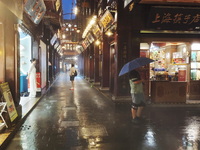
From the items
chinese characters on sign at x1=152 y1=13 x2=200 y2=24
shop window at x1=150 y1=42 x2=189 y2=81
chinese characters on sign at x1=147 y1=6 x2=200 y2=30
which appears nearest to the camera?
chinese characters on sign at x1=147 y1=6 x2=200 y2=30

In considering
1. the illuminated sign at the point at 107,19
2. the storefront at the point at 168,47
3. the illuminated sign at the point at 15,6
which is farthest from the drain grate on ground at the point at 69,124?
the illuminated sign at the point at 107,19

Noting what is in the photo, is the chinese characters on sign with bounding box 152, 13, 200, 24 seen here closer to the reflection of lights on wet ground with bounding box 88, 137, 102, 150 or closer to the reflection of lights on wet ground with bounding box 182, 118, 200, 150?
the reflection of lights on wet ground with bounding box 182, 118, 200, 150

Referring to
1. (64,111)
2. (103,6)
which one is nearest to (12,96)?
(64,111)

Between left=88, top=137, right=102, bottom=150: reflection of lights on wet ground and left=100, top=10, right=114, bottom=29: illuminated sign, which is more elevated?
left=100, top=10, right=114, bottom=29: illuminated sign

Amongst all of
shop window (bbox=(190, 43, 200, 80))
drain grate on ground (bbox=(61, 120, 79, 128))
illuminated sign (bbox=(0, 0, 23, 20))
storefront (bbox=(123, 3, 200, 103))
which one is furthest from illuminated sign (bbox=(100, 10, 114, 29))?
drain grate on ground (bbox=(61, 120, 79, 128))

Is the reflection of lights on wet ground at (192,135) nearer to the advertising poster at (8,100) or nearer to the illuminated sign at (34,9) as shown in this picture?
the advertising poster at (8,100)

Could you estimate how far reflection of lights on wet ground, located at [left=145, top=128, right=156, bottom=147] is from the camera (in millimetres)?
5867

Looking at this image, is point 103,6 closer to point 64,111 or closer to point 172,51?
point 172,51

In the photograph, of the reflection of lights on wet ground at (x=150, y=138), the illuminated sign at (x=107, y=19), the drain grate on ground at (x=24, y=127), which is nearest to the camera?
the reflection of lights on wet ground at (x=150, y=138)

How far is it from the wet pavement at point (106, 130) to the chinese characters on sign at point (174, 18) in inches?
171

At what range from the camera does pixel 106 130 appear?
704cm

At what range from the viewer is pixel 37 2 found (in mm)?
10211

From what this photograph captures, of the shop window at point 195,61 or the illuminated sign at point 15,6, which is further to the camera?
the shop window at point 195,61

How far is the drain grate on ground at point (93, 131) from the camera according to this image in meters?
6.53
